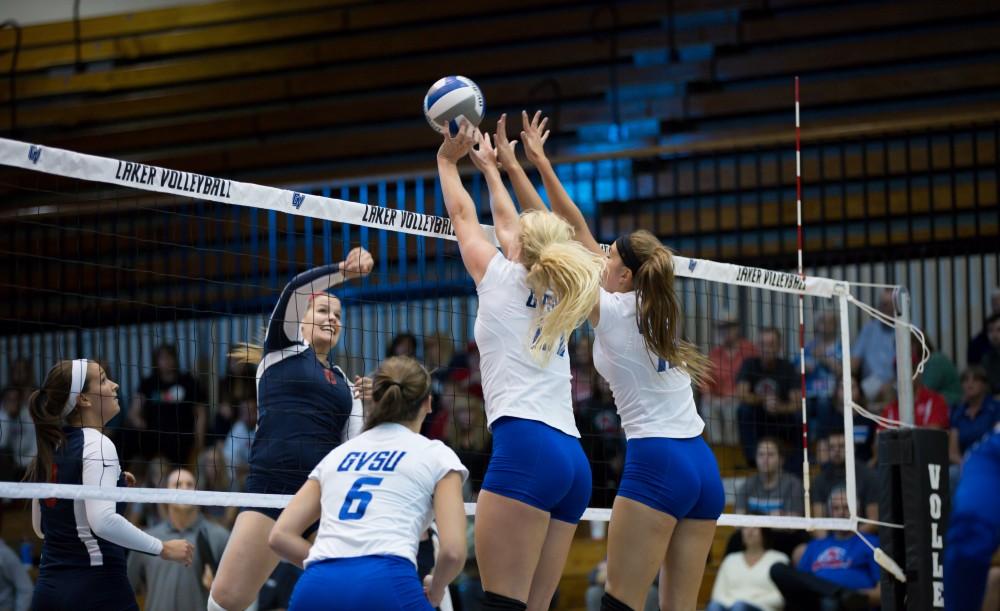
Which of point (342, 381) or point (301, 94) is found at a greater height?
point (301, 94)

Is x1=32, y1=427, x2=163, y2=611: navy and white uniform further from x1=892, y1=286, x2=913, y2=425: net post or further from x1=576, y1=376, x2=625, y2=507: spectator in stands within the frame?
x1=576, y1=376, x2=625, y2=507: spectator in stands

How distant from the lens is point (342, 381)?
569 centimetres

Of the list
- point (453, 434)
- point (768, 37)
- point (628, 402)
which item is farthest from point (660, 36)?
point (628, 402)

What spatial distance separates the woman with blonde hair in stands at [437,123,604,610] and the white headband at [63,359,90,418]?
1.71m

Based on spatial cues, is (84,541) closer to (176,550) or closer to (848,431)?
(176,550)

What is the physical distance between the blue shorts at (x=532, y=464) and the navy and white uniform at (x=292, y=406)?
1280 millimetres

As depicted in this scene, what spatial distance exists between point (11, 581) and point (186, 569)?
49.0 inches

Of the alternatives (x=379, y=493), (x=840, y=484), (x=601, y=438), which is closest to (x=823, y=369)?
(x=840, y=484)

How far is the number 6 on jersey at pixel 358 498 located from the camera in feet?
12.3

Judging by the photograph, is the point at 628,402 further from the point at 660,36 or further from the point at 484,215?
the point at 660,36

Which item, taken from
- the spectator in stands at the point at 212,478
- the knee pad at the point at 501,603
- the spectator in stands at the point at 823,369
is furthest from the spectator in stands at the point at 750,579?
the knee pad at the point at 501,603

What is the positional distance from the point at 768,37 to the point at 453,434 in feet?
18.5

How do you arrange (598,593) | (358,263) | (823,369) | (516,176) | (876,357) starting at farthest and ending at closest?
(876,357) → (823,369) → (598,593) → (358,263) → (516,176)

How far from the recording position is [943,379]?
10.1m
